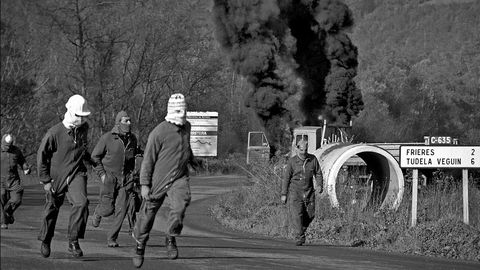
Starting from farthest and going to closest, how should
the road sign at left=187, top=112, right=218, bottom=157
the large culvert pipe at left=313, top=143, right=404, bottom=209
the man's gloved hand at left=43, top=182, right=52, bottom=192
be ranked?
the road sign at left=187, top=112, right=218, bottom=157 < the large culvert pipe at left=313, top=143, right=404, bottom=209 < the man's gloved hand at left=43, top=182, right=52, bottom=192

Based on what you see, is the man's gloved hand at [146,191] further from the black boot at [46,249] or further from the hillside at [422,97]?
the hillside at [422,97]

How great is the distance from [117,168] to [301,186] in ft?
12.3

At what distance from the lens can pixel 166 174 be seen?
34.9ft

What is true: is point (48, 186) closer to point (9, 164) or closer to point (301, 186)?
point (301, 186)

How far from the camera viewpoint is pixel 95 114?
165ft

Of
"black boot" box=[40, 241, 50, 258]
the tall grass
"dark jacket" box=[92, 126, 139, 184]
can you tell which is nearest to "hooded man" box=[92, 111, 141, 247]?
"dark jacket" box=[92, 126, 139, 184]

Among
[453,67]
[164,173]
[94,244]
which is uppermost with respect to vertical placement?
[453,67]

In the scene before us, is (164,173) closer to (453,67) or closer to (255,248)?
(255,248)

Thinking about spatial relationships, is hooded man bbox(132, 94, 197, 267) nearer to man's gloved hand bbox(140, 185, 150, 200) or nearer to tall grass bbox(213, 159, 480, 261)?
man's gloved hand bbox(140, 185, 150, 200)

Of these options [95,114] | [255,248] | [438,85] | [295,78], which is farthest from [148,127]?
[255,248]

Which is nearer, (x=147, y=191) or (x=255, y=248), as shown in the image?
(x=147, y=191)

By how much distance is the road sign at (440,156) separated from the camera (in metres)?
17.9

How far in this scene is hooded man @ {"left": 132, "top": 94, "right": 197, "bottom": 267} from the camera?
418 inches

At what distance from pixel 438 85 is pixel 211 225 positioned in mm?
45134
